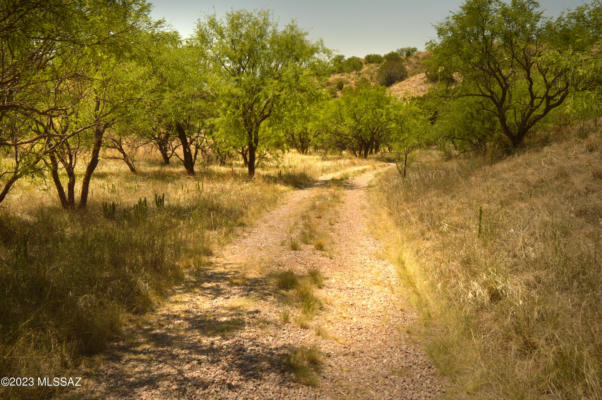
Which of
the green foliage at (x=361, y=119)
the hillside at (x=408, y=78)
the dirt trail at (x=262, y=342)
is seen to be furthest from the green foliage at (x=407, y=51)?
the dirt trail at (x=262, y=342)

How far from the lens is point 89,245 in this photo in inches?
270

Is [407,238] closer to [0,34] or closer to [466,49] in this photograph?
[0,34]

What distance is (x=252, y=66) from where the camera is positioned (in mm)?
18094

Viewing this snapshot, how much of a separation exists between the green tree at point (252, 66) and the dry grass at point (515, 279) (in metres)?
10.5

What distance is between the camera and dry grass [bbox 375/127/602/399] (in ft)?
A: 12.1

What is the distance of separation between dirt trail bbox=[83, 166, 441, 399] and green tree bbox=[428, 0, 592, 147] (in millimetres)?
13236

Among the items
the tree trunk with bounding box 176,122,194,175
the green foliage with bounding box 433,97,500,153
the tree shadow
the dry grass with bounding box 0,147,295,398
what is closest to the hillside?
the green foliage with bounding box 433,97,500,153

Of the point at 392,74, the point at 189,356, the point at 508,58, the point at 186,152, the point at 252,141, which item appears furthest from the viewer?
the point at 392,74

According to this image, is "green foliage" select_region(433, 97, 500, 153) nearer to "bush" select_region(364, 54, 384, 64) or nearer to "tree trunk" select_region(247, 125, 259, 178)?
"tree trunk" select_region(247, 125, 259, 178)

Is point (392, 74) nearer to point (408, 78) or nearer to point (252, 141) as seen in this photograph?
point (408, 78)

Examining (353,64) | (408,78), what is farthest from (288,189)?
(353,64)

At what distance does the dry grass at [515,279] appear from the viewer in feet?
12.1

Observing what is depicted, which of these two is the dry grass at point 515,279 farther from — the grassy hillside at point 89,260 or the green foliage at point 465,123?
the green foliage at point 465,123

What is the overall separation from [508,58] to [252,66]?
13642mm
